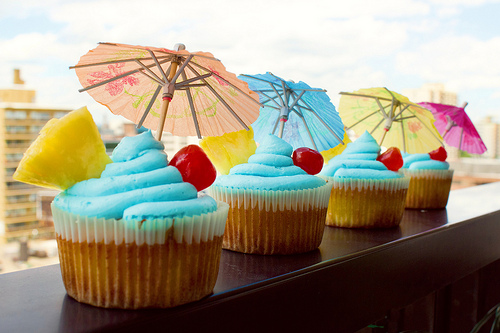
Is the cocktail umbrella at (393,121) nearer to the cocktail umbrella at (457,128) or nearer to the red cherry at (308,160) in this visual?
the cocktail umbrella at (457,128)

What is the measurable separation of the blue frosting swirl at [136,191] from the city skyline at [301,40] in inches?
4.6

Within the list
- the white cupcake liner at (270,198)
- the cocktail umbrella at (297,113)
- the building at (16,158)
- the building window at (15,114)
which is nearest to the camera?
the white cupcake liner at (270,198)

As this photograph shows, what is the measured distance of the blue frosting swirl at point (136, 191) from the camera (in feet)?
2.23

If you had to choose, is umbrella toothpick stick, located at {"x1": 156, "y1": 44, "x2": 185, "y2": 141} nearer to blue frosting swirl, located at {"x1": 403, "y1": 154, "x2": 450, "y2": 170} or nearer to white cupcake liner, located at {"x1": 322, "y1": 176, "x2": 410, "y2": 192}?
white cupcake liner, located at {"x1": 322, "y1": 176, "x2": 410, "y2": 192}

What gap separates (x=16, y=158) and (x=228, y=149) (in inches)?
631

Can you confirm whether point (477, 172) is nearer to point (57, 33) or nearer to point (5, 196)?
point (5, 196)

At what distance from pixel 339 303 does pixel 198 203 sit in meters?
0.43

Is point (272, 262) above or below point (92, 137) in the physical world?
below

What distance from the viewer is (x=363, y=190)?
138 centimetres

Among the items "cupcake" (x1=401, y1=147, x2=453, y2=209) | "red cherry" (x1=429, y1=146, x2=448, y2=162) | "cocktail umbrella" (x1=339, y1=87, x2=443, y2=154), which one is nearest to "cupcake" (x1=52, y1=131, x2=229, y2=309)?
"cocktail umbrella" (x1=339, y1=87, x2=443, y2=154)

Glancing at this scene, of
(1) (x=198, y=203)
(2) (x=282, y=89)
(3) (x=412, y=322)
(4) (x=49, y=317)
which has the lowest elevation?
(3) (x=412, y=322)

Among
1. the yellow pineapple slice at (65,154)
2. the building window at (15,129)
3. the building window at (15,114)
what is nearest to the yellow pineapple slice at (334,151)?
the yellow pineapple slice at (65,154)

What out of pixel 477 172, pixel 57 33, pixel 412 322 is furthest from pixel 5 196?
pixel 412 322

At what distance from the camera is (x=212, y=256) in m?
0.77
